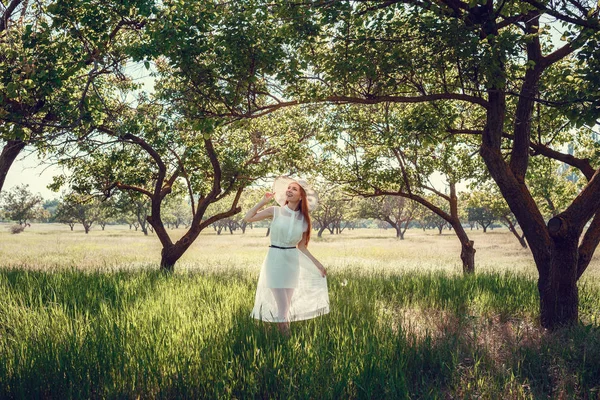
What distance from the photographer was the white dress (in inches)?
240

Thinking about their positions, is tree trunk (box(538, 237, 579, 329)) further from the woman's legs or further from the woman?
the woman's legs

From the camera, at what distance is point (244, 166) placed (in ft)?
46.3

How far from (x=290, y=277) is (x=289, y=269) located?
119mm

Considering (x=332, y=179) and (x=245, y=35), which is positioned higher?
(x=245, y=35)

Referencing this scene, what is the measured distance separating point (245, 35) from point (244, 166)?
23.2ft

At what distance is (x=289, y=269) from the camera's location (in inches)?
241

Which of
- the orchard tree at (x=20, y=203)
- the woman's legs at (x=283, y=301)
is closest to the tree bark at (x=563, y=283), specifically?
the woman's legs at (x=283, y=301)

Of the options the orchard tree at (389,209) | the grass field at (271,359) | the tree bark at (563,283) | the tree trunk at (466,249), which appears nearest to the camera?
the grass field at (271,359)

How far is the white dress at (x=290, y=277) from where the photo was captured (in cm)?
610

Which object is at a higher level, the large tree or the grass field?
the large tree

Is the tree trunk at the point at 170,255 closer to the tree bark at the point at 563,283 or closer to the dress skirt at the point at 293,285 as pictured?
the dress skirt at the point at 293,285

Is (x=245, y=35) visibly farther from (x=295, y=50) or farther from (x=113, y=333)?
(x=113, y=333)

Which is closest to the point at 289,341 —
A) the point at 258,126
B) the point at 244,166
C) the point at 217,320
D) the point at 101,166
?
the point at 217,320

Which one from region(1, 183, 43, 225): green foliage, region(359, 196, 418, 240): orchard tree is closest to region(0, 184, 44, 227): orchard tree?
region(1, 183, 43, 225): green foliage
